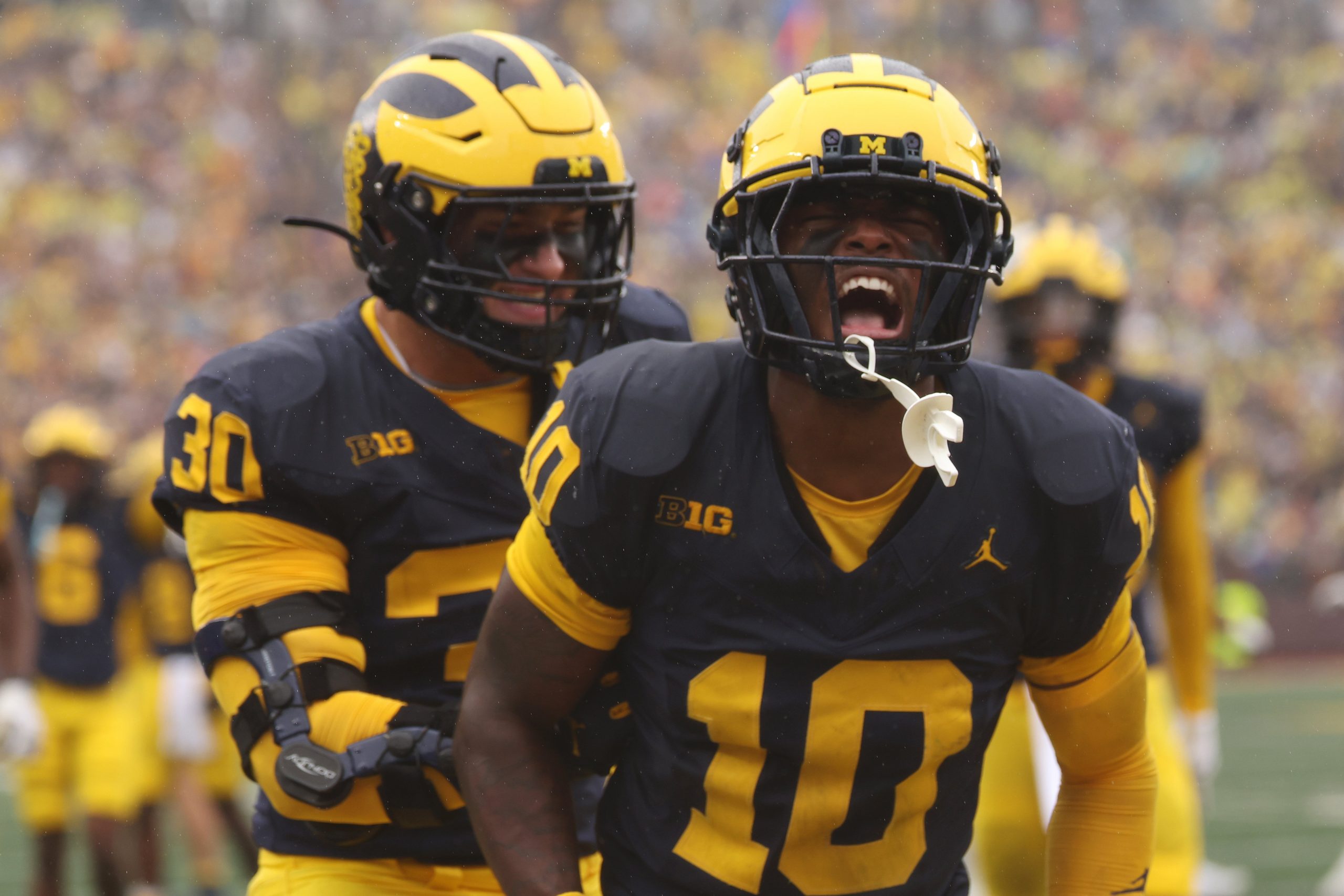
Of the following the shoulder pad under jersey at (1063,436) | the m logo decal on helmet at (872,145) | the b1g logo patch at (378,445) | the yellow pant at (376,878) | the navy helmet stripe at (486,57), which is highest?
the m logo decal on helmet at (872,145)

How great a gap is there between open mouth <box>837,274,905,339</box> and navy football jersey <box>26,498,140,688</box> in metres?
5.85

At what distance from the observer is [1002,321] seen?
4.56 meters

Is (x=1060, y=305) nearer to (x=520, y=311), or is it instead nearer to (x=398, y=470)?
(x=520, y=311)

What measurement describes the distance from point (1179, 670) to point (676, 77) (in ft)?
45.3

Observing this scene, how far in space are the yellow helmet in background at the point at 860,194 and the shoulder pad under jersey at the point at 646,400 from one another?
67 millimetres

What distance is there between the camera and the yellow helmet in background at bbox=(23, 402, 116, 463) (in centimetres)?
726

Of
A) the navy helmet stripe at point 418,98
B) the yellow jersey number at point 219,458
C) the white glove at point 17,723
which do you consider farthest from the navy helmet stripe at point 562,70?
the white glove at point 17,723

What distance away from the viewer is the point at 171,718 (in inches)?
269

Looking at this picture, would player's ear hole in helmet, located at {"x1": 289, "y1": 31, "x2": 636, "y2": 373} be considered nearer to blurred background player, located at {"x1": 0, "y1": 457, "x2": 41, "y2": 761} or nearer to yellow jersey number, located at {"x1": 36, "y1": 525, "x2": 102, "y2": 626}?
blurred background player, located at {"x1": 0, "y1": 457, "x2": 41, "y2": 761}

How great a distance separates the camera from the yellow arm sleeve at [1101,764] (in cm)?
208

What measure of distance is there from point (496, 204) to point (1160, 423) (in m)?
2.24

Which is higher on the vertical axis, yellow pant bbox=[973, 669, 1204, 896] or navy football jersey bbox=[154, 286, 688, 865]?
navy football jersey bbox=[154, 286, 688, 865]

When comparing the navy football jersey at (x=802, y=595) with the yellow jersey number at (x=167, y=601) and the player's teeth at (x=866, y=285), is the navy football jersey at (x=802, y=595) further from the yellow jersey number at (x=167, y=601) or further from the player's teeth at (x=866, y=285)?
the yellow jersey number at (x=167, y=601)

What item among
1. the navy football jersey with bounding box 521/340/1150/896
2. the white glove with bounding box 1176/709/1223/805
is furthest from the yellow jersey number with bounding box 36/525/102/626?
the navy football jersey with bounding box 521/340/1150/896
